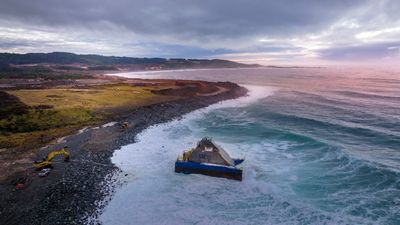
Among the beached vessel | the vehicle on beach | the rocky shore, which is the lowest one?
the rocky shore

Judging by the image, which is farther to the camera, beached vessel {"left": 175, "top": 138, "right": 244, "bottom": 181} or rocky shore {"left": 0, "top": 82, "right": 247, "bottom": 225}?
beached vessel {"left": 175, "top": 138, "right": 244, "bottom": 181}

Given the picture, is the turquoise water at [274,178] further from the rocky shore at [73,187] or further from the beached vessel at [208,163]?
the rocky shore at [73,187]

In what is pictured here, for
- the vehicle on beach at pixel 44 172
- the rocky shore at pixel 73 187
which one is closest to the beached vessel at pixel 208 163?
the rocky shore at pixel 73 187

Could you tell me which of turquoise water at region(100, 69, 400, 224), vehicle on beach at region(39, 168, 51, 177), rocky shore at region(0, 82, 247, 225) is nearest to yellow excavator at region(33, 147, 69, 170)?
rocky shore at region(0, 82, 247, 225)

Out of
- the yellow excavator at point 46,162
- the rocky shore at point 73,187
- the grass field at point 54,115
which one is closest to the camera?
the rocky shore at point 73,187

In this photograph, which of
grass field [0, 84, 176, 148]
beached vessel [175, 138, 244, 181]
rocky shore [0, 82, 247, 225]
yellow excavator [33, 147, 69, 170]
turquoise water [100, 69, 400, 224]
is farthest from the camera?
grass field [0, 84, 176, 148]

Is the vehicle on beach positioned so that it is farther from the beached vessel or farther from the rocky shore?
the beached vessel
